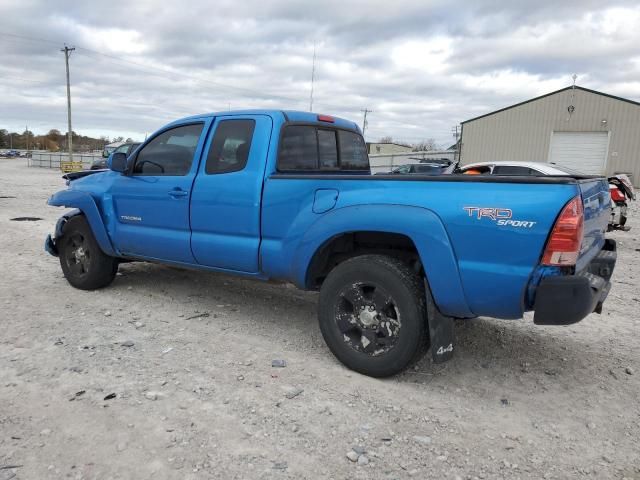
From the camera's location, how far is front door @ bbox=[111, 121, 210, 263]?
462 cm

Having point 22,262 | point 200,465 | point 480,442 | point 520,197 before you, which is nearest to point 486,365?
point 480,442

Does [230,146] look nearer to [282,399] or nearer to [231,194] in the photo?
[231,194]

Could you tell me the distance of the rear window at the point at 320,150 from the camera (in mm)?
4320

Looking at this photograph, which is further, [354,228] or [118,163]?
[118,163]

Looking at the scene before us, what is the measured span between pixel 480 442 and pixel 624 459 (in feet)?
2.50

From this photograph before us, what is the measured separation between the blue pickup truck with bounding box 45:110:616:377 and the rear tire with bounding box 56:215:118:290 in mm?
84

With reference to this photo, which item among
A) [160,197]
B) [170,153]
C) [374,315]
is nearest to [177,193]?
[160,197]

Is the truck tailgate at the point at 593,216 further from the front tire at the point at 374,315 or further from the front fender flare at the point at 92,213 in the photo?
the front fender flare at the point at 92,213

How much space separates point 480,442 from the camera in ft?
9.48

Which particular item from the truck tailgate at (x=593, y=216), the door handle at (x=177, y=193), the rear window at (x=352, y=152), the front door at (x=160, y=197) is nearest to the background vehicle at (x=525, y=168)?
the rear window at (x=352, y=152)

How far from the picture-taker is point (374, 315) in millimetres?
3527

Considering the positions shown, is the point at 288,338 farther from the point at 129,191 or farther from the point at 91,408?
the point at 129,191

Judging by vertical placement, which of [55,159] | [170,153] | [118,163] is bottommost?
[118,163]

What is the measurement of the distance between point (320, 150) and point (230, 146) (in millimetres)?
848
